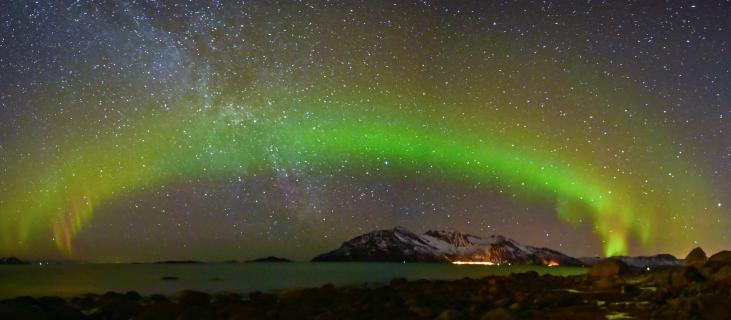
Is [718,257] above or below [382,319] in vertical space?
above

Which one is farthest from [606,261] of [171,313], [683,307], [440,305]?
[171,313]

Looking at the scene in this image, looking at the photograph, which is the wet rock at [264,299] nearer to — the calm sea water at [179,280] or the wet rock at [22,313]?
the wet rock at [22,313]

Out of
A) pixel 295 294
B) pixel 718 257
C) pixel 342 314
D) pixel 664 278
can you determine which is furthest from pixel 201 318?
pixel 718 257

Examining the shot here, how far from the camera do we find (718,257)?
2683cm

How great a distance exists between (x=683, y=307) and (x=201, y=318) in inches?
512

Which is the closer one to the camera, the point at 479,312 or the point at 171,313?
the point at 479,312

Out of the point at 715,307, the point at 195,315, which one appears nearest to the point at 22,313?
the point at 195,315

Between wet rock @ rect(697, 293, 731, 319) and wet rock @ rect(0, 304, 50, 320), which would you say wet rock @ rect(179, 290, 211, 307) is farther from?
wet rock @ rect(697, 293, 731, 319)

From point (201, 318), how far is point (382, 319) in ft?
17.0

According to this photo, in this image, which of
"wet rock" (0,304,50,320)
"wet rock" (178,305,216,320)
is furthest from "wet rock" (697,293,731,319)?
"wet rock" (0,304,50,320)

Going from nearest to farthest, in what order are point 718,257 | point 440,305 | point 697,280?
1. point 440,305
2. point 697,280
3. point 718,257

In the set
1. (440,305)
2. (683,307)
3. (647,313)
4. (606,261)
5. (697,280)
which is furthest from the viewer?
(606,261)

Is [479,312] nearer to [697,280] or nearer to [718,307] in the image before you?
[718,307]

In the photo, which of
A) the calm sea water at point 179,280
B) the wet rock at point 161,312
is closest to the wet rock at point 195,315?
the wet rock at point 161,312
